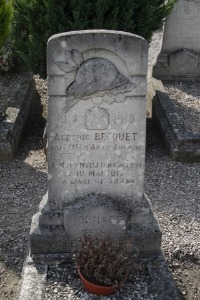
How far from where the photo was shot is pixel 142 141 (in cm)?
450

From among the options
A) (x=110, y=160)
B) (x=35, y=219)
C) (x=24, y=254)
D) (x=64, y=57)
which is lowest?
(x=24, y=254)

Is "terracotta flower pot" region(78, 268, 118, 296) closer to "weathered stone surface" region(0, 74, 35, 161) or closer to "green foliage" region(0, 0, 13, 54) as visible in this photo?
"weathered stone surface" region(0, 74, 35, 161)

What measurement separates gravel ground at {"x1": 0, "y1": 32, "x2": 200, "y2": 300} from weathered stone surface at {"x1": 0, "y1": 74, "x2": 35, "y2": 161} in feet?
0.60

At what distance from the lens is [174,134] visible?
7324 millimetres

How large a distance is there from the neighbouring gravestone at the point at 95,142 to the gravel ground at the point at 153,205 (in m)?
0.46

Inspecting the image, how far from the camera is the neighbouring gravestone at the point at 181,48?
32.7 feet

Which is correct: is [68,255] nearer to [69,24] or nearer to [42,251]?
[42,251]

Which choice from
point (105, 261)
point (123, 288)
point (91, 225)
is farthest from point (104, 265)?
point (91, 225)

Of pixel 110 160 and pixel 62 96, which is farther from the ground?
pixel 62 96

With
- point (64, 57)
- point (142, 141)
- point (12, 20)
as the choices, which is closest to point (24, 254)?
point (142, 141)

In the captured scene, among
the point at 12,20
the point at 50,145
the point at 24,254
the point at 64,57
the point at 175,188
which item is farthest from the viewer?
the point at 12,20

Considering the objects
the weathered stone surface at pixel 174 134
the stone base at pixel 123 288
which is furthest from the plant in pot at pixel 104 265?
the weathered stone surface at pixel 174 134

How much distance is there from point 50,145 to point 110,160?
1.99 ft

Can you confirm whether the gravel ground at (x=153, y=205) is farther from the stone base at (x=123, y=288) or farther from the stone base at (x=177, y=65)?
the stone base at (x=177, y=65)
